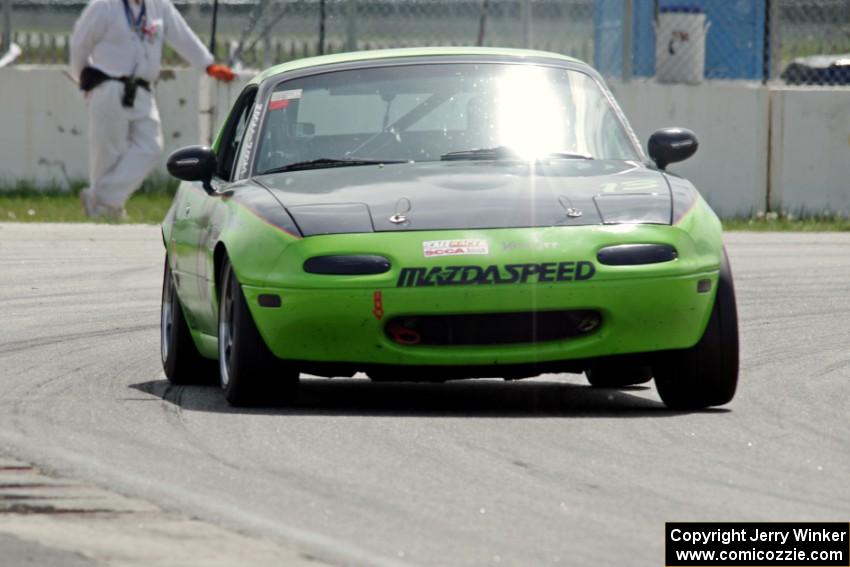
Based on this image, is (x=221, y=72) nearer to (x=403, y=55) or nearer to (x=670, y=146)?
(x=403, y=55)

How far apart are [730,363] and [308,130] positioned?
2024 millimetres

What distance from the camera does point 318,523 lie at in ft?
17.5

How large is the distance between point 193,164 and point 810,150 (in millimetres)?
10521

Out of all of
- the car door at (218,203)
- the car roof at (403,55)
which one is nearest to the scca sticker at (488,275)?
the car door at (218,203)

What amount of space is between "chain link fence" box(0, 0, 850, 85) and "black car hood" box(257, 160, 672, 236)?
428 inches

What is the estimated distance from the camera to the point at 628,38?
18781 millimetres

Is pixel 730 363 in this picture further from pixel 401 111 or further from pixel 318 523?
pixel 318 523

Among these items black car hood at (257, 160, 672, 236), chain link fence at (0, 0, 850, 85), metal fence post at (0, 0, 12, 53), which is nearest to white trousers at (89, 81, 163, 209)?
chain link fence at (0, 0, 850, 85)

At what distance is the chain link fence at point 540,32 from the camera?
18.9 metres

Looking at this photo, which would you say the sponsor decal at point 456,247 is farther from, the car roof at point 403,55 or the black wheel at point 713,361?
the car roof at point 403,55

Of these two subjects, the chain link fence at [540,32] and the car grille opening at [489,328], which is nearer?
the car grille opening at [489,328]

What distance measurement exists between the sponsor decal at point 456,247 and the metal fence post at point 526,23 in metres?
11.7

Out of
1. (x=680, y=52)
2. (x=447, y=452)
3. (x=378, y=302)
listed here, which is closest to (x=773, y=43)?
(x=680, y=52)

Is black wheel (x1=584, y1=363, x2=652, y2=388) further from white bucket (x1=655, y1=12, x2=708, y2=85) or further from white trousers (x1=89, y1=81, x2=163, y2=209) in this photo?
white bucket (x1=655, y1=12, x2=708, y2=85)
